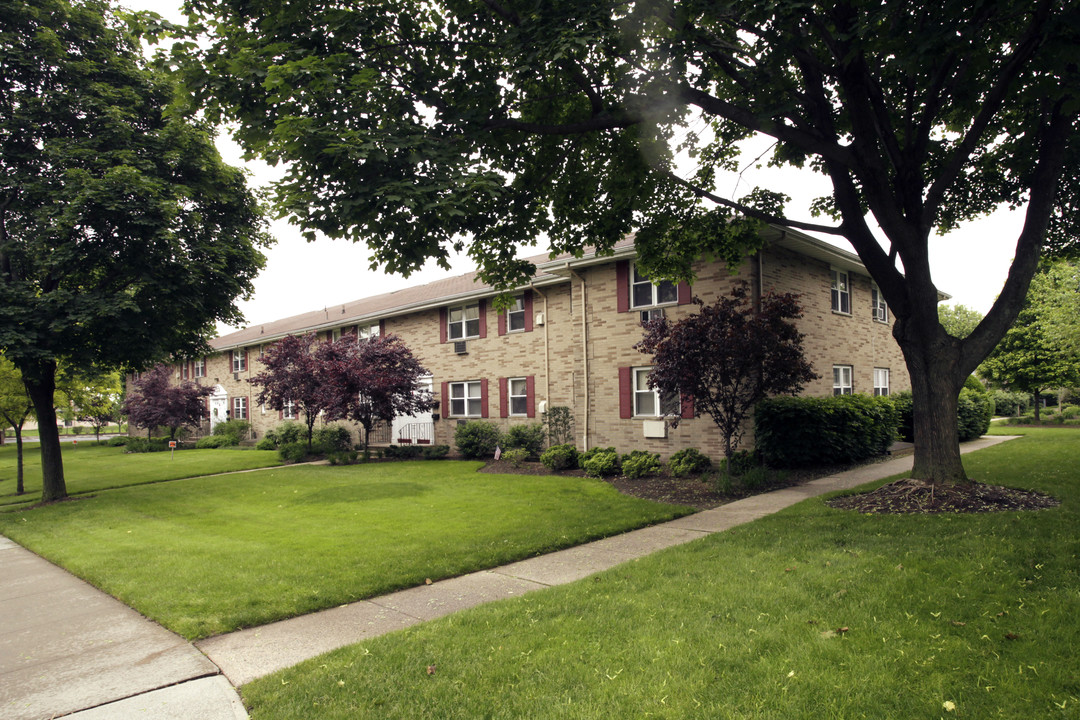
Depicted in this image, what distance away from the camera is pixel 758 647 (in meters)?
4.20

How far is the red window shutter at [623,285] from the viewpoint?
16344 millimetres

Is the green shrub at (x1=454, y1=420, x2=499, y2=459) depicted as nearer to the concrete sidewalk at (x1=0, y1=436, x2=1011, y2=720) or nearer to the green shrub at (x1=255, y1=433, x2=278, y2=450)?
the concrete sidewalk at (x1=0, y1=436, x2=1011, y2=720)

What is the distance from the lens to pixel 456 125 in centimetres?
878

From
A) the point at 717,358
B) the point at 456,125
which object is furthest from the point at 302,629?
the point at 717,358

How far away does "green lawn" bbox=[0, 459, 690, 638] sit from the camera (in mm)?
6129

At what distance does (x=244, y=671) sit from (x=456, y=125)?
7.17 meters

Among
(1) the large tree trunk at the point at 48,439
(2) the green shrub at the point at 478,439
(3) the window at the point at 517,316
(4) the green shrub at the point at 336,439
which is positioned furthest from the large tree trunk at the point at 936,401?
(4) the green shrub at the point at 336,439

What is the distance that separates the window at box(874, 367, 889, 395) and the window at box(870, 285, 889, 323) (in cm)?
165

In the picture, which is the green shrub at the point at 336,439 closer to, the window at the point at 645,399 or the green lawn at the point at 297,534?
the green lawn at the point at 297,534

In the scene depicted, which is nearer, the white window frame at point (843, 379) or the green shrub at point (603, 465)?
the green shrub at point (603, 465)

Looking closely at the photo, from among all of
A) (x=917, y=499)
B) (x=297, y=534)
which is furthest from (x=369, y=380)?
(x=917, y=499)

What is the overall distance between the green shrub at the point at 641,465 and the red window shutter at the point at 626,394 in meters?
1.55

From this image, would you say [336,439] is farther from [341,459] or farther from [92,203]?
[92,203]

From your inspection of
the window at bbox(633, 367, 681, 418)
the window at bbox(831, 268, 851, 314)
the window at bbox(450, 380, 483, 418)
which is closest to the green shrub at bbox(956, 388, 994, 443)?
the window at bbox(831, 268, 851, 314)
